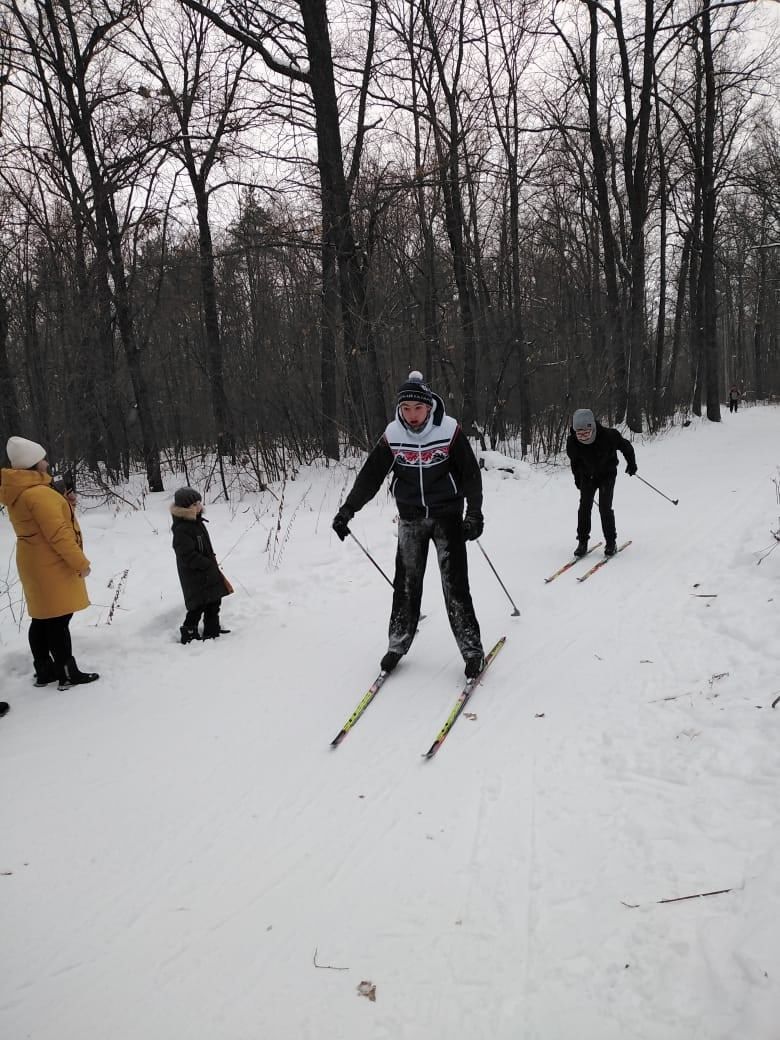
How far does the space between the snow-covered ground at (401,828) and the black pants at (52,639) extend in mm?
274

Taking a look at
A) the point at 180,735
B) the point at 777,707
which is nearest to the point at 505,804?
the point at 777,707

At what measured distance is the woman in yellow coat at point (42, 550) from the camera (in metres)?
4.39

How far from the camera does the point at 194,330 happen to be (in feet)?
48.8

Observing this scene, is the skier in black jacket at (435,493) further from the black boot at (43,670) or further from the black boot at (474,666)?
the black boot at (43,670)

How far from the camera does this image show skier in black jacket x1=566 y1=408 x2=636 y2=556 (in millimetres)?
7516

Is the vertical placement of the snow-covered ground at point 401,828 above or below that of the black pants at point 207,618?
below

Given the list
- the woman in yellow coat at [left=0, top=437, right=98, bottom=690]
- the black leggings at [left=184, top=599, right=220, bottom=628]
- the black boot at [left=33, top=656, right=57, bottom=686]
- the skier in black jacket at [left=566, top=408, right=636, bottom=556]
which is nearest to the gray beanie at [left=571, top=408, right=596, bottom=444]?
the skier in black jacket at [left=566, top=408, right=636, bottom=556]

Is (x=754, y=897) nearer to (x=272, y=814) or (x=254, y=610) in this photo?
(x=272, y=814)

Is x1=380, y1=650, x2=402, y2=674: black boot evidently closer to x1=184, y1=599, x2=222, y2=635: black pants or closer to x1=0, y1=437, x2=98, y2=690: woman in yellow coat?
x1=184, y1=599, x2=222, y2=635: black pants

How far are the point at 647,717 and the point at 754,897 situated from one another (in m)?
1.50

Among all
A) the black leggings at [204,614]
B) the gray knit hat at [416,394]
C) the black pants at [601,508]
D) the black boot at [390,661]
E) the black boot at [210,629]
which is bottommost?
the black boot at [390,661]

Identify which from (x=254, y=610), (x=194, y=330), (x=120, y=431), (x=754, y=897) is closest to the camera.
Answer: (x=754, y=897)

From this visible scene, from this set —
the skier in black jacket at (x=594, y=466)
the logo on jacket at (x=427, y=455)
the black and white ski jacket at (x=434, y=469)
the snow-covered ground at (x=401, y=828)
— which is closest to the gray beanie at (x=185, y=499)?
the snow-covered ground at (x=401, y=828)

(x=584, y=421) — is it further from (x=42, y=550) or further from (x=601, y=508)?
(x=42, y=550)
